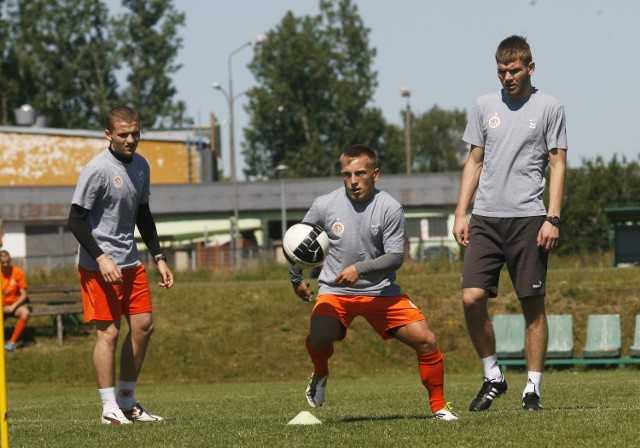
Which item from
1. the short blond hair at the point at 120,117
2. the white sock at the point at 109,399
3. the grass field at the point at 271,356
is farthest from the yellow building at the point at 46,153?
the white sock at the point at 109,399

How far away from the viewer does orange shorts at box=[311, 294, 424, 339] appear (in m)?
8.69

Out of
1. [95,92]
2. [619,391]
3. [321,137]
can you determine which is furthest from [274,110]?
[619,391]

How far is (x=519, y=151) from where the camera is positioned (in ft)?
29.6

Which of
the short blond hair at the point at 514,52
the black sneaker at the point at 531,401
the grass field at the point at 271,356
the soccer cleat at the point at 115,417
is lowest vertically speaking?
the grass field at the point at 271,356

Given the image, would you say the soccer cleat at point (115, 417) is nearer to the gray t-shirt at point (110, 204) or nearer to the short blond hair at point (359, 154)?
the gray t-shirt at point (110, 204)

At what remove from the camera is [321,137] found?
3501 inches

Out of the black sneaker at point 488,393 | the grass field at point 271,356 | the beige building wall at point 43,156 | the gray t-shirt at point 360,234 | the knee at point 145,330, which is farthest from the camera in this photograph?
the beige building wall at point 43,156

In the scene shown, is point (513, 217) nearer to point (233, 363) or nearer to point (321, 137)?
point (233, 363)

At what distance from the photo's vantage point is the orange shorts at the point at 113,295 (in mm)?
9102

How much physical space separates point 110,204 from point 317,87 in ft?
262

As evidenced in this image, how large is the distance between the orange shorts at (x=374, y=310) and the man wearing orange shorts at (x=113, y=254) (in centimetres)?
145

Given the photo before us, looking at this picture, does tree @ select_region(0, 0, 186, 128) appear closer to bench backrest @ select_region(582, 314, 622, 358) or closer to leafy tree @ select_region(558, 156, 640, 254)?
leafy tree @ select_region(558, 156, 640, 254)

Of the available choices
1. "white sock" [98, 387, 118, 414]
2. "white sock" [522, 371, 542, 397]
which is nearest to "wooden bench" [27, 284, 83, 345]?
"white sock" [98, 387, 118, 414]

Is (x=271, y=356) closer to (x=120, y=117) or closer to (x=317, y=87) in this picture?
(x=120, y=117)
